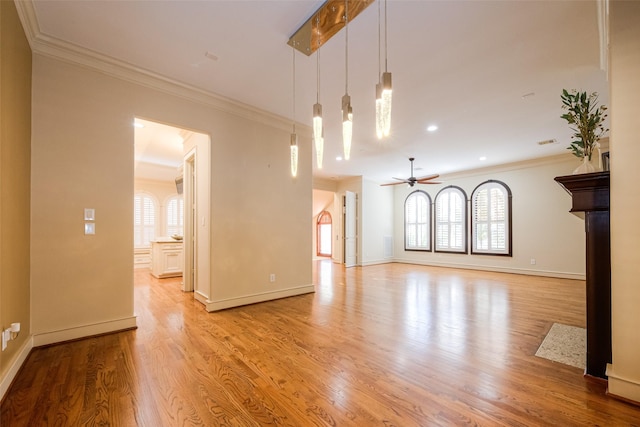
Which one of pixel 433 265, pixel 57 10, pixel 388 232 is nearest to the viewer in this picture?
pixel 57 10

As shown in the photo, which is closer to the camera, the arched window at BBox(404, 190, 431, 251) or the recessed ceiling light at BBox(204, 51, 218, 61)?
the recessed ceiling light at BBox(204, 51, 218, 61)

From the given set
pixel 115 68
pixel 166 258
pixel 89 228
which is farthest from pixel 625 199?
pixel 166 258

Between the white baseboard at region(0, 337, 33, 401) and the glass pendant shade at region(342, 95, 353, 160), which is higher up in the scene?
the glass pendant shade at region(342, 95, 353, 160)

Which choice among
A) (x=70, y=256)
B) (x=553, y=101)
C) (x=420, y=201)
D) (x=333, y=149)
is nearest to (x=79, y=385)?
(x=70, y=256)

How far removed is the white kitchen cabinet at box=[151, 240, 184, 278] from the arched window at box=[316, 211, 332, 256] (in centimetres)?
646

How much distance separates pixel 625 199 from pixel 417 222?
757cm

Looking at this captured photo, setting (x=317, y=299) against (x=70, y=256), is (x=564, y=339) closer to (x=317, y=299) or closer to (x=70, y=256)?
(x=317, y=299)

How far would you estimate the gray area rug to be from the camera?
2.42m

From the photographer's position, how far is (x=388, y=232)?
9695 mm

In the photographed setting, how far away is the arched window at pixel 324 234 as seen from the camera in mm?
11844

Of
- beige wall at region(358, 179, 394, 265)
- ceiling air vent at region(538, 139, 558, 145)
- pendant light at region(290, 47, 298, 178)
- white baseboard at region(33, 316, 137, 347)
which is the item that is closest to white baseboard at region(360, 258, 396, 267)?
beige wall at region(358, 179, 394, 265)

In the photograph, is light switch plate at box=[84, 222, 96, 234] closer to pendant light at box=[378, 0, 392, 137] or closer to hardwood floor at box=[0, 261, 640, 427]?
hardwood floor at box=[0, 261, 640, 427]

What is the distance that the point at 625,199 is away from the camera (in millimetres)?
1832

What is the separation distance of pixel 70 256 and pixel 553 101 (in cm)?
614
